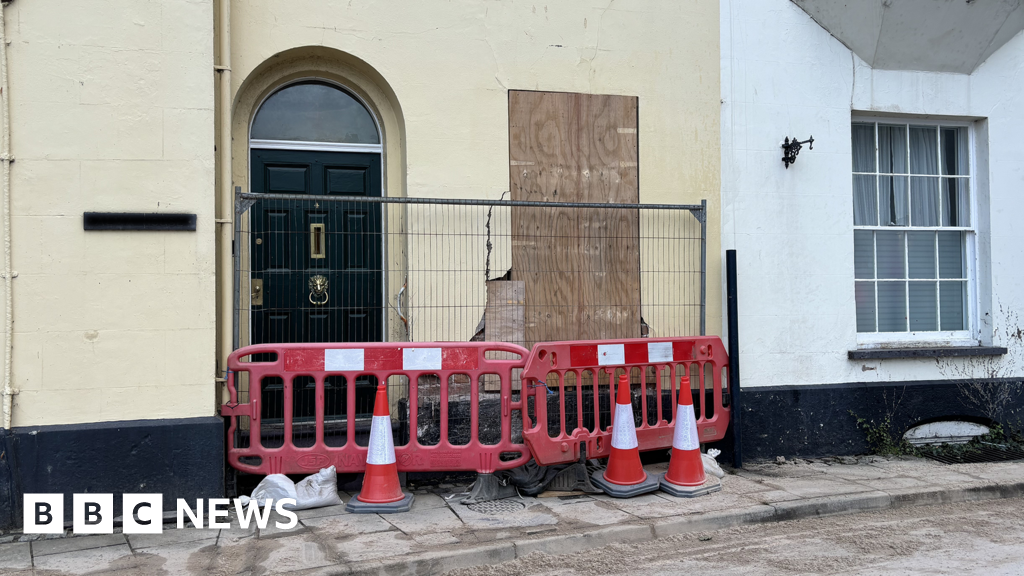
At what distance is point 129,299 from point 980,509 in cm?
655

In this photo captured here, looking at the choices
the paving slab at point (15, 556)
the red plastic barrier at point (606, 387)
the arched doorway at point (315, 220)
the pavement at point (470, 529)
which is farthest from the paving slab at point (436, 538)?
the paving slab at point (15, 556)

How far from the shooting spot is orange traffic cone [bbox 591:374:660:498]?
18.9 feet

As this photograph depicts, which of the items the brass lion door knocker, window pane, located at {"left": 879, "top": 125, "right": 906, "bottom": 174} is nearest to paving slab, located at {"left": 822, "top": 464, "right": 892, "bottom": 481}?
window pane, located at {"left": 879, "top": 125, "right": 906, "bottom": 174}

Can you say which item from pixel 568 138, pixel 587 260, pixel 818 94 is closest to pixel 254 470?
pixel 587 260

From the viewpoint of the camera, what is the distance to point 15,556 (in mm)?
4531

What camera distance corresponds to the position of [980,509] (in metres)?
5.81

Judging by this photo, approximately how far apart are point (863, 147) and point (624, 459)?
4358 millimetres

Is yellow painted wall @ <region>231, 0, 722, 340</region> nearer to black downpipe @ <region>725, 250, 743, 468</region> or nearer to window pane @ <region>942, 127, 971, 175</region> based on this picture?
black downpipe @ <region>725, 250, 743, 468</region>

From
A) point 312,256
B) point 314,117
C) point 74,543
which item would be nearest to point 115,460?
point 74,543

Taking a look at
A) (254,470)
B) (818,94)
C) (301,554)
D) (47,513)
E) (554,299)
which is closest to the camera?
(301,554)

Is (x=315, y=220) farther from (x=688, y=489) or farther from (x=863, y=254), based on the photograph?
(x=863, y=254)

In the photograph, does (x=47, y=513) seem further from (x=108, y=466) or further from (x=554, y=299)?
(x=554, y=299)

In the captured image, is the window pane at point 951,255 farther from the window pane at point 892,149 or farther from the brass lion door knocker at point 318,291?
the brass lion door knocker at point 318,291

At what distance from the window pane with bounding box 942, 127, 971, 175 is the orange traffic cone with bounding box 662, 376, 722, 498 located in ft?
14.2
